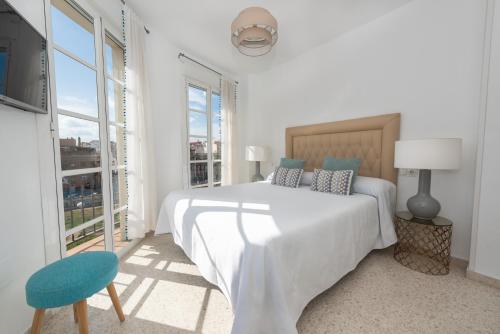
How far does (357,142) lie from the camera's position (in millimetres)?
2771

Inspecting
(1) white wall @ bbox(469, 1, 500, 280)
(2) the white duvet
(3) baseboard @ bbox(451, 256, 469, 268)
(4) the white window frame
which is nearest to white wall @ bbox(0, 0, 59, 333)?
(2) the white duvet

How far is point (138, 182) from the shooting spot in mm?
2596

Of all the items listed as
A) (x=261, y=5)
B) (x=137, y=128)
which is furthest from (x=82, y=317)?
(x=261, y=5)

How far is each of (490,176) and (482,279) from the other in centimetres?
92

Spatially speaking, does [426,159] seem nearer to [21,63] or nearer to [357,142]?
[357,142]

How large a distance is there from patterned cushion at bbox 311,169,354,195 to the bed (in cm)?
16

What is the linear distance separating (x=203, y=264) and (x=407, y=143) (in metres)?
2.15

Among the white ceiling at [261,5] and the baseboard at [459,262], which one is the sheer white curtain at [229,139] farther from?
the baseboard at [459,262]

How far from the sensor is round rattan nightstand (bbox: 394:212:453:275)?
6.17ft

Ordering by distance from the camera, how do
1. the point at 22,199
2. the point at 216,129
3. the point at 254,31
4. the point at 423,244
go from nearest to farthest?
the point at 22,199 < the point at 254,31 < the point at 423,244 < the point at 216,129

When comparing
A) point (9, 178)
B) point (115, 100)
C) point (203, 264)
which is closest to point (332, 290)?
point (203, 264)

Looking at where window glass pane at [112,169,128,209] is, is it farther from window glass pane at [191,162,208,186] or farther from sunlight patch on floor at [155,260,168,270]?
window glass pane at [191,162,208,186]

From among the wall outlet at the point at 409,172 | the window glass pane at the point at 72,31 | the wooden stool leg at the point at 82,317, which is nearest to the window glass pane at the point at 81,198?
the wooden stool leg at the point at 82,317

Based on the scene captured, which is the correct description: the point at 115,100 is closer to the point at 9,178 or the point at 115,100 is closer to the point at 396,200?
the point at 9,178
